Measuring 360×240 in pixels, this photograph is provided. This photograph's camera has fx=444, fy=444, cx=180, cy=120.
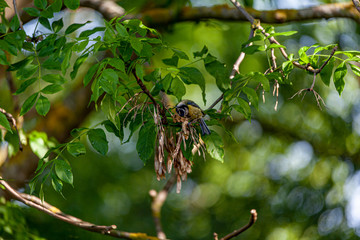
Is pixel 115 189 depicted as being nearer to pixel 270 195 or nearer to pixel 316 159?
pixel 270 195

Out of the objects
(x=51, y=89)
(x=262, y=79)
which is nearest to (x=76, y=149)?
(x=51, y=89)

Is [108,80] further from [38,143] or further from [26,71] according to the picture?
[38,143]

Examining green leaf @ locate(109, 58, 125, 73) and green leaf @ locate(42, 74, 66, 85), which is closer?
green leaf @ locate(109, 58, 125, 73)

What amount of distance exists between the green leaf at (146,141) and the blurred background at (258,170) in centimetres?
195

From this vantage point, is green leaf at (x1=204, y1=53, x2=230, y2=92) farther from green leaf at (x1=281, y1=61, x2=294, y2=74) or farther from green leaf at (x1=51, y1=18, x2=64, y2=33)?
green leaf at (x1=51, y1=18, x2=64, y2=33)

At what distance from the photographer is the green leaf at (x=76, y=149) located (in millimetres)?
1263

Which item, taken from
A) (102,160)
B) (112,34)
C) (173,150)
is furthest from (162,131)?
(102,160)

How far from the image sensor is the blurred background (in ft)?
11.0

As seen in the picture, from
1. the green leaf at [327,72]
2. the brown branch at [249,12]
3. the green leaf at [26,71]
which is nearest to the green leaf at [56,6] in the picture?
the green leaf at [26,71]

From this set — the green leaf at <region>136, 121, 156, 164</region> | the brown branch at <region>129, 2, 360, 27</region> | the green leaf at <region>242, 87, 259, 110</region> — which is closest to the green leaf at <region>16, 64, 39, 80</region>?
the green leaf at <region>136, 121, 156, 164</region>

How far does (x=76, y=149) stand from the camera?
1267 mm

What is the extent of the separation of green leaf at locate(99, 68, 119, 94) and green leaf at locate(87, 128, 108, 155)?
222mm

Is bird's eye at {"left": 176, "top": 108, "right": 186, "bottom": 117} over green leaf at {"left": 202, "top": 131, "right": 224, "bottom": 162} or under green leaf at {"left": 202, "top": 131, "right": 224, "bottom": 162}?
over

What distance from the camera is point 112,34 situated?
112 centimetres
